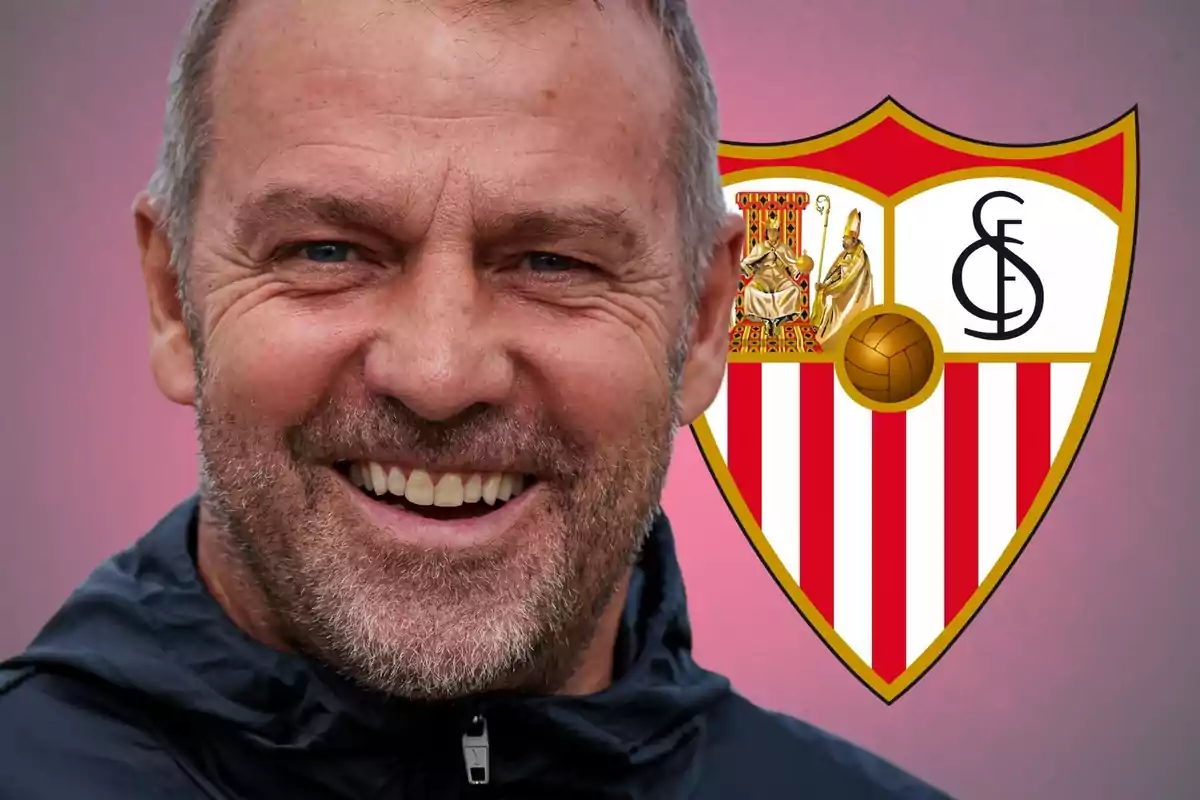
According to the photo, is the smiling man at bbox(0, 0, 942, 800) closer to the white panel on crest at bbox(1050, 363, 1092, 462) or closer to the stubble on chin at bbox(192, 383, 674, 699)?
the stubble on chin at bbox(192, 383, 674, 699)

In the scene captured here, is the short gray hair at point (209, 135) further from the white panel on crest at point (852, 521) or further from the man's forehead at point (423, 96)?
the white panel on crest at point (852, 521)

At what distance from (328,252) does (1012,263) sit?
60.6 inches

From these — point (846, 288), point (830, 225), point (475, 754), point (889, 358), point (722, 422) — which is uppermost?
point (830, 225)

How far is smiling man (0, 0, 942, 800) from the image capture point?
915mm

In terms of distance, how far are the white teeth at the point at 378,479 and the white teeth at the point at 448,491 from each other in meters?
0.04

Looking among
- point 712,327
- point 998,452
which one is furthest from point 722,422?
point 712,327

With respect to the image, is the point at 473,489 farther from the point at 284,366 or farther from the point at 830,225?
the point at 830,225

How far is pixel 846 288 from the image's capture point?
2.14 m

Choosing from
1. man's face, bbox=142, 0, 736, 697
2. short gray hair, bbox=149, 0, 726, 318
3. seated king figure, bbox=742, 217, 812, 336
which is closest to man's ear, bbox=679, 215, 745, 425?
short gray hair, bbox=149, 0, 726, 318

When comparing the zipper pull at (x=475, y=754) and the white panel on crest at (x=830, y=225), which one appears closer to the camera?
the zipper pull at (x=475, y=754)

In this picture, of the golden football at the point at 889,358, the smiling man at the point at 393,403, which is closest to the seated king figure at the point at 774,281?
the golden football at the point at 889,358

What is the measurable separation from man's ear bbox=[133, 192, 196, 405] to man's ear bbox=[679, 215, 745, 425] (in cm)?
45

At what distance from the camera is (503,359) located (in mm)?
926

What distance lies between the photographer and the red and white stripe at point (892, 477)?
2160 millimetres
